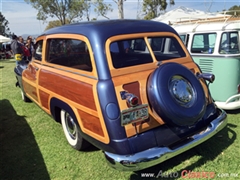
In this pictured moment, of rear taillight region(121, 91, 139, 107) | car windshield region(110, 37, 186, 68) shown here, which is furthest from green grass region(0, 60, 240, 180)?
car windshield region(110, 37, 186, 68)

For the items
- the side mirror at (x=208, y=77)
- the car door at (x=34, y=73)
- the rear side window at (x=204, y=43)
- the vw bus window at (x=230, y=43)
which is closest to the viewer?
the side mirror at (x=208, y=77)

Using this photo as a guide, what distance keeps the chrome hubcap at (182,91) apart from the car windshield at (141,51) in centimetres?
46

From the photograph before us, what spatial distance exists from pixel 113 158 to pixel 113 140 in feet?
0.59

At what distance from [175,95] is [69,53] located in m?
1.54

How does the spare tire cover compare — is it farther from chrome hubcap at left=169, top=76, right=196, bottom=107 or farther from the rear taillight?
the rear taillight

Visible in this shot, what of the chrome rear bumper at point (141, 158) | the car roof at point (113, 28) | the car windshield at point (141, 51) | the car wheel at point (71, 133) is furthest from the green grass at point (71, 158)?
the car roof at point (113, 28)

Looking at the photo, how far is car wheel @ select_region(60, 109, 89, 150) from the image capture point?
312 cm

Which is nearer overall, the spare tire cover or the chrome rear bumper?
the chrome rear bumper

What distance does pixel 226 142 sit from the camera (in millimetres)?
3287

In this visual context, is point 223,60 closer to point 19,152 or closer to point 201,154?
point 201,154

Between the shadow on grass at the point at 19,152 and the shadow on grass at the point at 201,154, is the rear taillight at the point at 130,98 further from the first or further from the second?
the shadow on grass at the point at 19,152

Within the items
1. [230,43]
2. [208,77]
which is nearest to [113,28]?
[208,77]

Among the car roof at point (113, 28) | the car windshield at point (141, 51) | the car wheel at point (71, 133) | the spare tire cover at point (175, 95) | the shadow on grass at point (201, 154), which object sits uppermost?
the car roof at point (113, 28)

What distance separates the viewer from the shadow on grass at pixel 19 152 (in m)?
2.86
